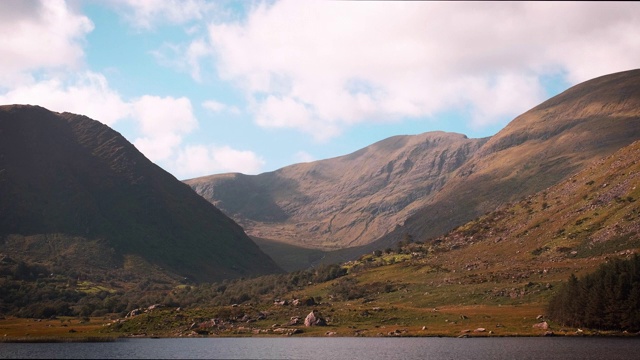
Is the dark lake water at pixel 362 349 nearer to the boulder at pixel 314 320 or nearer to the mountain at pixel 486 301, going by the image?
the mountain at pixel 486 301

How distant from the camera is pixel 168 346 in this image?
116688 mm

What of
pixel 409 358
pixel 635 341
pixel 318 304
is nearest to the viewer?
pixel 409 358

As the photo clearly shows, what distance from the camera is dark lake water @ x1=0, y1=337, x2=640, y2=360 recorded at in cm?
8632

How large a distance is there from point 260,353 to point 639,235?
115148 millimetres

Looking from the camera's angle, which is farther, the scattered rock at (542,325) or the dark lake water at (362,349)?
the scattered rock at (542,325)

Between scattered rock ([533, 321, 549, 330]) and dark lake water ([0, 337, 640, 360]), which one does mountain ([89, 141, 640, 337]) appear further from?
dark lake water ([0, 337, 640, 360])

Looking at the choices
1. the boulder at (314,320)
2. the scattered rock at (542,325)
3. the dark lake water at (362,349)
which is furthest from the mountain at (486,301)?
the dark lake water at (362,349)

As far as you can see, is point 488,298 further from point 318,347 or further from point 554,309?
point 318,347

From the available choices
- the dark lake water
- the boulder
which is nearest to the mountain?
the boulder

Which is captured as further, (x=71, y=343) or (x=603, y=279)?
(x=71, y=343)

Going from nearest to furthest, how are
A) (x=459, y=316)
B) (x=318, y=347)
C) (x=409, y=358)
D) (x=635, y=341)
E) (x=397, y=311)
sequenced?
1. (x=409, y=358)
2. (x=635, y=341)
3. (x=318, y=347)
4. (x=459, y=316)
5. (x=397, y=311)

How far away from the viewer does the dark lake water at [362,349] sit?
86.3m

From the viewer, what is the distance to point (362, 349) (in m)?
104

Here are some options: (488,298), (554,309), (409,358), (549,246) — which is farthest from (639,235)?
(409,358)
